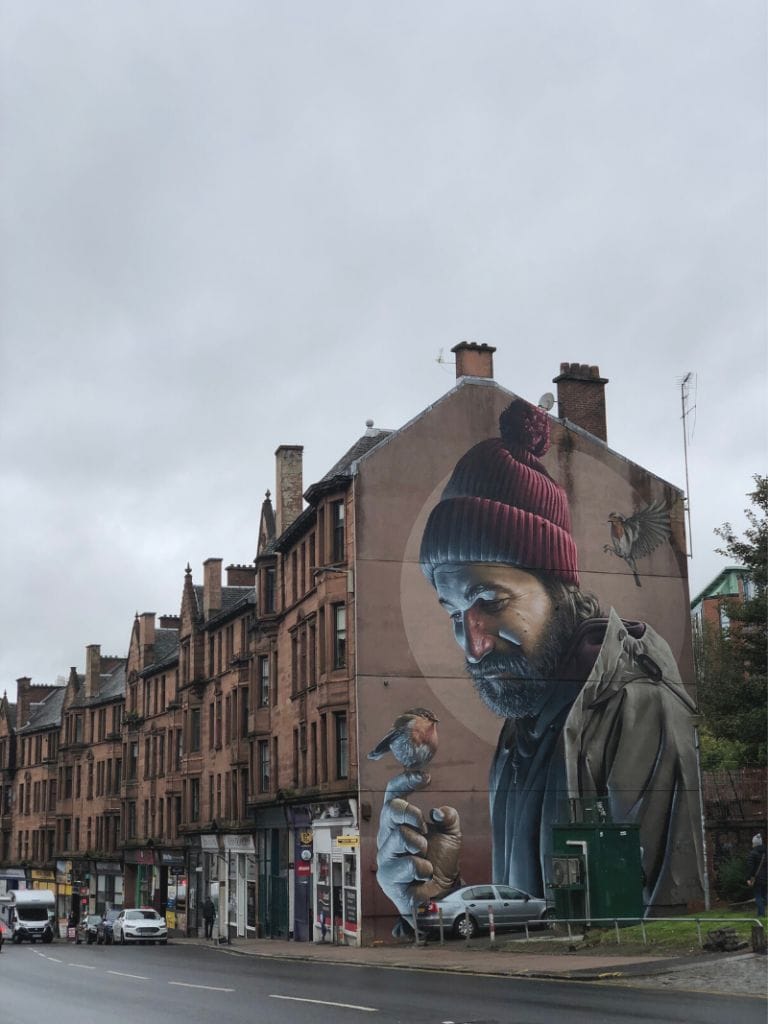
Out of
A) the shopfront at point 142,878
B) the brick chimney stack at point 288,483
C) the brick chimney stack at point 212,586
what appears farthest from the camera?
the shopfront at point 142,878

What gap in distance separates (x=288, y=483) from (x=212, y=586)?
14.1m

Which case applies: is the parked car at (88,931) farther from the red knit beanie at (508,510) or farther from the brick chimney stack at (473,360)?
the brick chimney stack at (473,360)

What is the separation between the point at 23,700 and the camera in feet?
364

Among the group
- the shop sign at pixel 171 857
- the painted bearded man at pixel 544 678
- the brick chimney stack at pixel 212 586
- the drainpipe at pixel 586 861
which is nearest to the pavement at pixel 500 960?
the drainpipe at pixel 586 861

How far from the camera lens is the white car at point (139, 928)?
52.5 metres

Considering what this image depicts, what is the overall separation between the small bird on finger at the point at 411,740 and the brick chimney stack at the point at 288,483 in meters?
13.7

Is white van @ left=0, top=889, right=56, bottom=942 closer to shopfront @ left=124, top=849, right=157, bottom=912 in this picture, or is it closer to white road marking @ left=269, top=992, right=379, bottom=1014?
shopfront @ left=124, top=849, right=157, bottom=912

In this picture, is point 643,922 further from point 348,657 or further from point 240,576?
point 240,576

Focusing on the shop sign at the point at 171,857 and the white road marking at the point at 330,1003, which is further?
the shop sign at the point at 171,857

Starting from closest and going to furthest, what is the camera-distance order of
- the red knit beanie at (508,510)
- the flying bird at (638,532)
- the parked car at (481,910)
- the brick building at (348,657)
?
the parked car at (481,910) → the brick building at (348,657) → the red knit beanie at (508,510) → the flying bird at (638,532)

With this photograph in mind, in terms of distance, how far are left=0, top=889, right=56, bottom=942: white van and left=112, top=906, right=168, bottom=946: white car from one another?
7546 mm

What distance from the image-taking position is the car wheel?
3547 cm

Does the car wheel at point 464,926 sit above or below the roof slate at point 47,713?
below

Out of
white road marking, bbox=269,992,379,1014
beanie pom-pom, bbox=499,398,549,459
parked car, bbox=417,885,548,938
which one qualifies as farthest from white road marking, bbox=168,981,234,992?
beanie pom-pom, bbox=499,398,549,459
